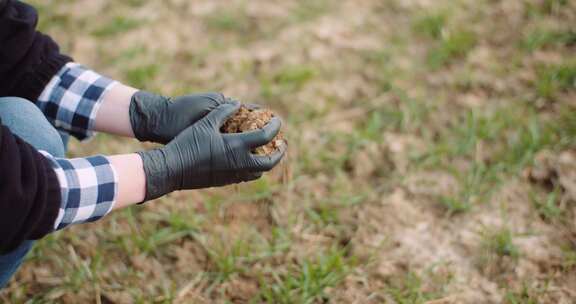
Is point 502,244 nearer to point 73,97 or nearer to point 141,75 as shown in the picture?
point 73,97

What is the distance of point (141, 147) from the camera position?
87.5 inches

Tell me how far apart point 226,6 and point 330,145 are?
118 cm

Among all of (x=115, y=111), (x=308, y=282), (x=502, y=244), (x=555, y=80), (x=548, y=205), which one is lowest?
(x=308, y=282)

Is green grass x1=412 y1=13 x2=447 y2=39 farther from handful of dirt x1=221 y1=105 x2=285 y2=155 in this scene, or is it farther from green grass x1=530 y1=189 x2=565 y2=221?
handful of dirt x1=221 y1=105 x2=285 y2=155

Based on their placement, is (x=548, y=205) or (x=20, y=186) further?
(x=548, y=205)

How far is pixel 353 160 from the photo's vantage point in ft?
7.11

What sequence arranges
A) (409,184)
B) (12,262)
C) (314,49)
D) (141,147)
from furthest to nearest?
(314,49) → (141,147) → (409,184) → (12,262)

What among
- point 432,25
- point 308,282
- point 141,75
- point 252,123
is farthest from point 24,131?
point 432,25

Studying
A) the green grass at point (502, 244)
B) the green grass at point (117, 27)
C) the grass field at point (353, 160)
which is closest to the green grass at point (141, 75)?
the grass field at point (353, 160)

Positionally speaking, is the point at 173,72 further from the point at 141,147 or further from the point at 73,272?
the point at 73,272

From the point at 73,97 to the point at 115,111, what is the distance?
0.13m

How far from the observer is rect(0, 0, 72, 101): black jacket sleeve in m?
1.45

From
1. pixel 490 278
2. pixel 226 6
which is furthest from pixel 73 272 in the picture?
pixel 226 6

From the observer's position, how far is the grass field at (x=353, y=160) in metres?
1.78
